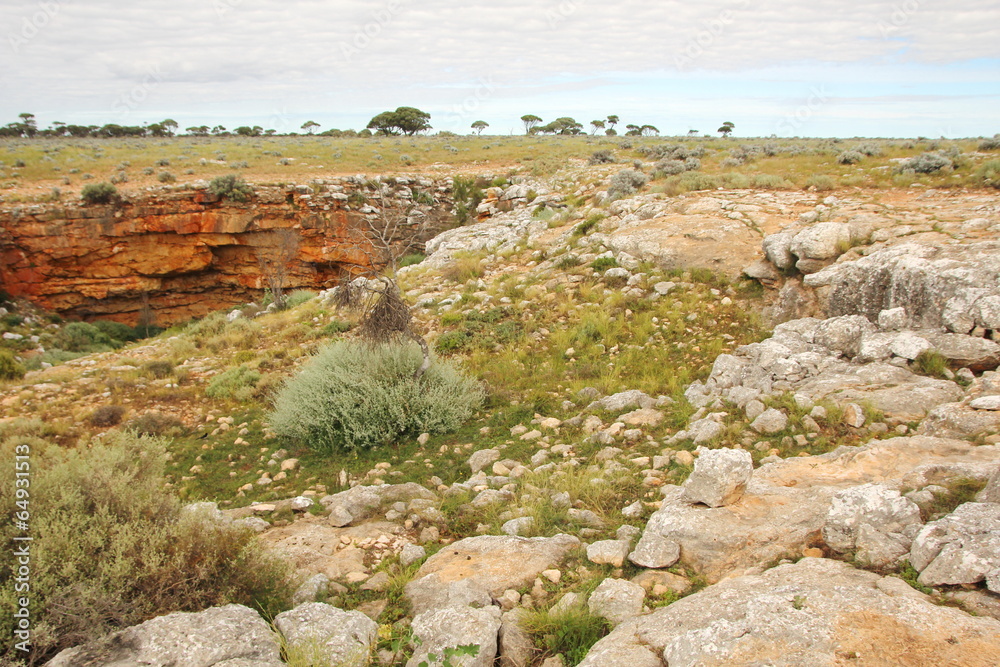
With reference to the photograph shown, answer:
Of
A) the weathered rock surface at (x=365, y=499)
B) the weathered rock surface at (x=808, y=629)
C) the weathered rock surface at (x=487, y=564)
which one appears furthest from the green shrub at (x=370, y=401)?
the weathered rock surface at (x=808, y=629)

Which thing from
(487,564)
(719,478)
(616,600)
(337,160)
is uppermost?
(337,160)

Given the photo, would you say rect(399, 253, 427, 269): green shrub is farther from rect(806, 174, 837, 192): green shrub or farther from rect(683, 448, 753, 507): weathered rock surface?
rect(683, 448, 753, 507): weathered rock surface

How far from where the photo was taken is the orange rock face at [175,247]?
60.7 feet

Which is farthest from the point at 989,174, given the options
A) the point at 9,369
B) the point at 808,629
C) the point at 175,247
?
the point at 175,247

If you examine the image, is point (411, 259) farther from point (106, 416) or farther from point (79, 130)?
point (79, 130)

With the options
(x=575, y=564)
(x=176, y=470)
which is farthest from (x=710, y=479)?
(x=176, y=470)

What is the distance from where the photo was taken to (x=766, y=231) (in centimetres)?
910

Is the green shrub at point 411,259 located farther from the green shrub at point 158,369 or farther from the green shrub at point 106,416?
the green shrub at point 106,416

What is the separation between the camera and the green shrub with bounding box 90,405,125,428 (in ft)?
24.4

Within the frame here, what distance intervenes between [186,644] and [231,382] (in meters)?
6.36

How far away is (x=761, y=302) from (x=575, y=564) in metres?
5.52

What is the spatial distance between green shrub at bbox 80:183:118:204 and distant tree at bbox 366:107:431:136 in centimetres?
2414

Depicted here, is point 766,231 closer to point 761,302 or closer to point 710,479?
point 761,302

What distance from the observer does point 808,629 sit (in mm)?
2391
